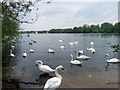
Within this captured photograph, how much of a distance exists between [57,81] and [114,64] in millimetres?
12289

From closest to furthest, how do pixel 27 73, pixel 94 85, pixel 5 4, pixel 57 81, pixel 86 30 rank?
pixel 57 81 < pixel 5 4 < pixel 94 85 < pixel 27 73 < pixel 86 30

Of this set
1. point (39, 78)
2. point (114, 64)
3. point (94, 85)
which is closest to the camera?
point (94, 85)

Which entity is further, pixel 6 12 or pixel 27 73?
pixel 27 73

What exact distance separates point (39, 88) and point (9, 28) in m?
8.42

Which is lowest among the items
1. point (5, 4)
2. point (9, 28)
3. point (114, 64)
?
point (114, 64)

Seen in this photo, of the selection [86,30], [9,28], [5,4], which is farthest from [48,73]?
[86,30]

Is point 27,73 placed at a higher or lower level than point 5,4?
lower

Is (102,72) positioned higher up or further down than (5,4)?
further down

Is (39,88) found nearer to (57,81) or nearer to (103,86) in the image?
(57,81)

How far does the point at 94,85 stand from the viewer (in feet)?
41.1

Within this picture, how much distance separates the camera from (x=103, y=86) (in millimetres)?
12273

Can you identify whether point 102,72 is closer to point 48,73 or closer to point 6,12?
point 48,73

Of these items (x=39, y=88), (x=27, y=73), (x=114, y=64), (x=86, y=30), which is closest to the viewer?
(x=39, y=88)

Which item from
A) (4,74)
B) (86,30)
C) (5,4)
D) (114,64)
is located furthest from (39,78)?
(86,30)
